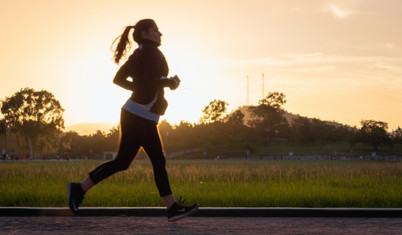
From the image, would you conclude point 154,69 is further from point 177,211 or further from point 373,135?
point 373,135

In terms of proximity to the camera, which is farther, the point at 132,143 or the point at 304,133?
the point at 304,133

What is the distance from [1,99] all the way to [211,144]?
36.8 meters

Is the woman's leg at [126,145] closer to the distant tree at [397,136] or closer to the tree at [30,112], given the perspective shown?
the tree at [30,112]

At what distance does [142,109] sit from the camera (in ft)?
16.2

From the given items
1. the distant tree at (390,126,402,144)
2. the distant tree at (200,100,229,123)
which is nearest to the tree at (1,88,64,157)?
the distant tree at (200,100,229,123)

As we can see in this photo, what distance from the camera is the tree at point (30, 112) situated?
7988 cm

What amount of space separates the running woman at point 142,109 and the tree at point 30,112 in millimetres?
78958

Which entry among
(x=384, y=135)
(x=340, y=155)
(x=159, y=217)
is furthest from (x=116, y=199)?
(x=384, y=135)

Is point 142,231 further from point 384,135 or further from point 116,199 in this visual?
point 384,135

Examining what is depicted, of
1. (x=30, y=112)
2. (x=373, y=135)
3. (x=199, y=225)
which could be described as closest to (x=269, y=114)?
(x=373, y=135)

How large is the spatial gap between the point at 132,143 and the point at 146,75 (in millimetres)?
723

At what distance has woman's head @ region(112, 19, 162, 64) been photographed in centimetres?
519

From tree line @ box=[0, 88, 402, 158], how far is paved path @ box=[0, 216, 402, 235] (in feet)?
223

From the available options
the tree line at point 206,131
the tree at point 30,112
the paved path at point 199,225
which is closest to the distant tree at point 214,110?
the tree line at point 206,131
